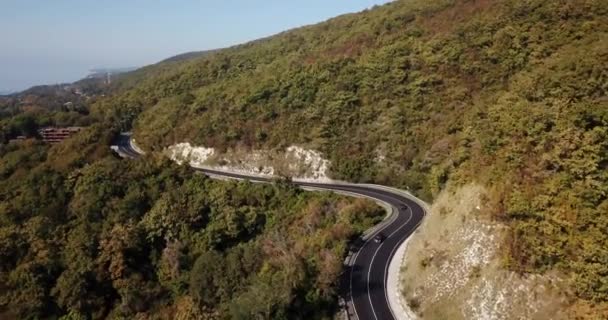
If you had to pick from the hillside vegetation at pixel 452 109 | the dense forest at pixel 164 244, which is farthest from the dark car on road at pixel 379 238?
the hillside vegetation at pixel 452 109

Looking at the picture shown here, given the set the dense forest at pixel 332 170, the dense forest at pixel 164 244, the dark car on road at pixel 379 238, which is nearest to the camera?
the dense forest at pixel 332 170

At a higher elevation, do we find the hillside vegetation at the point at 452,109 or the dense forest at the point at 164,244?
the hillside vegetation at the point at 452,109

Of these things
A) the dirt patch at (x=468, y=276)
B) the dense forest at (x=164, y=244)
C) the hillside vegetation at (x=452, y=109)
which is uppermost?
the hillside vegetation at (x=452, y=109)

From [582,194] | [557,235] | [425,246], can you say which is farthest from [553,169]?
[425,246]

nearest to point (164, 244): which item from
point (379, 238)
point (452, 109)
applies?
point (379, 238)

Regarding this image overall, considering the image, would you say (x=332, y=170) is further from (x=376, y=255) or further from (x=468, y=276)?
(x=468, y=276)

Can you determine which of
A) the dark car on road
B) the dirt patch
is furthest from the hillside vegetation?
the dark car on road

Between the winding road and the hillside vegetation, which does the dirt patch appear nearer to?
the hillside vegetation

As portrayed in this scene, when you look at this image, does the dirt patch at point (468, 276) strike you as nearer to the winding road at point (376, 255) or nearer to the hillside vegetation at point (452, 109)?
the hillside vegetation at point (452, 109)
